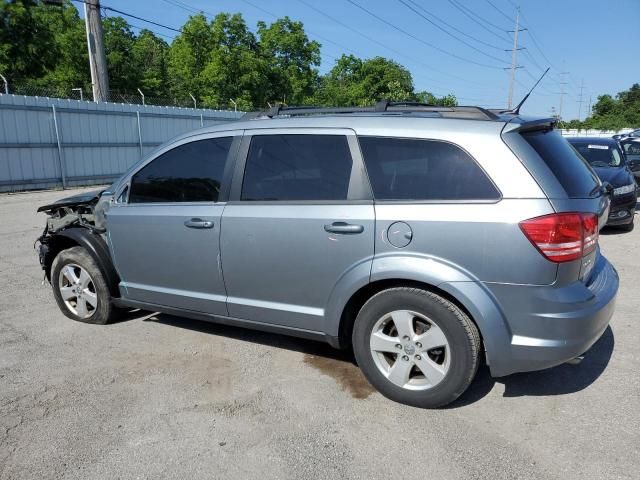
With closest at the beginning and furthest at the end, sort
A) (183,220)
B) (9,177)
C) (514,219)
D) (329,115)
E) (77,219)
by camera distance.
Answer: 1. (514,219)
2. (329,115)
3. (183,220)
4. (77,219)
5. (9,177)

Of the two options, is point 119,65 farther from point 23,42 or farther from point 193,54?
point 23,42

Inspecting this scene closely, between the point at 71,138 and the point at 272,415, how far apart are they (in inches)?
Answer: 580

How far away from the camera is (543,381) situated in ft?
11.1

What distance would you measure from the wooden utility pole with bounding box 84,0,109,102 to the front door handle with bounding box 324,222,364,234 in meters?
14.8

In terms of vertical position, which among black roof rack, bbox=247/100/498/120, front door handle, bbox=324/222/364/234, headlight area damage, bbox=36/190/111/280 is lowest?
headlight area damage, bbox=36/190/111/280

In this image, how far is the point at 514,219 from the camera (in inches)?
104

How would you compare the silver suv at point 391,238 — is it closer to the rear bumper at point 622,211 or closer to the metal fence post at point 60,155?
the rear bumper at point 622,211

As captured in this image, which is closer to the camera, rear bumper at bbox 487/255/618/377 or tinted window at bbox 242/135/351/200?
rear bumper at bbox 487/255/618/377

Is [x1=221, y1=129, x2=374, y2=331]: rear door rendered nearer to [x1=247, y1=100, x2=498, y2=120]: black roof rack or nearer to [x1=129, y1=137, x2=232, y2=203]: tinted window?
[x1=129, y1=137, x2=232, y2=203]: tinted window

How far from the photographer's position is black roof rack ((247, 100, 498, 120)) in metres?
3.09

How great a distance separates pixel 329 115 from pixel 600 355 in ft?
8.95

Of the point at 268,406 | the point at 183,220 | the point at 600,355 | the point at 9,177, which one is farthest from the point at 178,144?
the point at 9,177

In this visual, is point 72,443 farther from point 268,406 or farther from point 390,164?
point 390,164

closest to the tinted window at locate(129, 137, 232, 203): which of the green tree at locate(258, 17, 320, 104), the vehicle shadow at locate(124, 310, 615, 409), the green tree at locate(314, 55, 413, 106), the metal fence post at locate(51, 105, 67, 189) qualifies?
the vehicle shadow at locate(124, 310, 615, 409)
